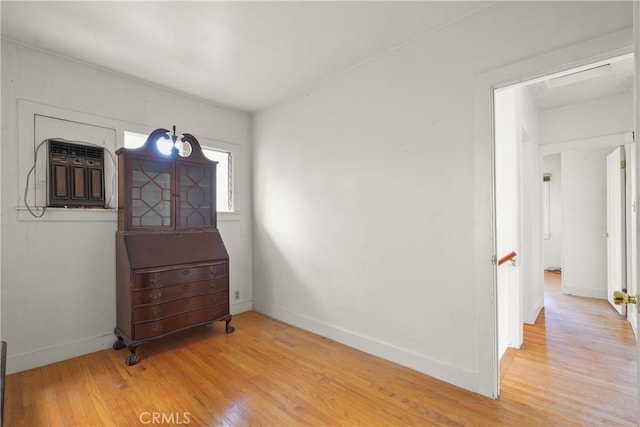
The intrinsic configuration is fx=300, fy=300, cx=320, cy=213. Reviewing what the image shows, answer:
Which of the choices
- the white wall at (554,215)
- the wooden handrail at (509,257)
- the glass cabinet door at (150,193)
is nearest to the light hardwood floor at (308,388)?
the wooden handrail at (509,257)

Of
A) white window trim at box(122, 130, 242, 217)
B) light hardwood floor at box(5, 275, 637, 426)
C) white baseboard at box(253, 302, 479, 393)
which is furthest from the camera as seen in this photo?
white window trim at box(122, 130, 242, 217)

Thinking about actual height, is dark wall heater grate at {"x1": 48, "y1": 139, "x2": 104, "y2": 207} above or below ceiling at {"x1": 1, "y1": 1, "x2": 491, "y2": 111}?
below

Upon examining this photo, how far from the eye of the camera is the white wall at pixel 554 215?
657cm

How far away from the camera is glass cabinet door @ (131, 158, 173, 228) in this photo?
2723 mm

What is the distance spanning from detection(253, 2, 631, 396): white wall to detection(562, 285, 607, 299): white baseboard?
3626mm

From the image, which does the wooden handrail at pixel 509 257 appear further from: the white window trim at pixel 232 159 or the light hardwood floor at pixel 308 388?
the white window trim at pixel 232 159

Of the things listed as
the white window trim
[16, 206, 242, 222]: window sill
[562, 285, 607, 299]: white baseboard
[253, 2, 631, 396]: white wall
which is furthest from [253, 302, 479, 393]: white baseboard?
[562, 285, 607, 299]: white baseboard

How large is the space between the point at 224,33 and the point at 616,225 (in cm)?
474

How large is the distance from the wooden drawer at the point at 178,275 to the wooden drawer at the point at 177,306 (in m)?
0.18

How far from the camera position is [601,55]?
1.59m

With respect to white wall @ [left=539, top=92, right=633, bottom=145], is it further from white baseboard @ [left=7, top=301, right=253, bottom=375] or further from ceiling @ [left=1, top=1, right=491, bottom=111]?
white baseboard @ [left=7, top=301, right=253, bottom=375]

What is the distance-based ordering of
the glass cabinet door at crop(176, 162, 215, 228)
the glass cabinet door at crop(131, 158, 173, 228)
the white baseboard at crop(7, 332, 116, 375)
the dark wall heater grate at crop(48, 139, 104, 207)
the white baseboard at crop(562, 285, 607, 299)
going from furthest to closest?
the white baseboard at crop(562, 285, 607, 299)
the glass cabinet door at crop(176, 162, 215, 228)
the glass cabinet door at crop(131, 158, 173, 228)
the dark wall heater grate at crop(48, 139, 104, 207)
the white baseboard at crop(7, 332, 116, 375)

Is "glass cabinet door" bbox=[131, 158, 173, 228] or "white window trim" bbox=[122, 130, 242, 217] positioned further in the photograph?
"white window trim" bbox=[122, 130, 242, 217]

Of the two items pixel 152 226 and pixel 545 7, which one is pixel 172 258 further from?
pixel 545 7
